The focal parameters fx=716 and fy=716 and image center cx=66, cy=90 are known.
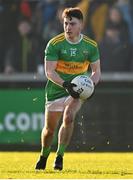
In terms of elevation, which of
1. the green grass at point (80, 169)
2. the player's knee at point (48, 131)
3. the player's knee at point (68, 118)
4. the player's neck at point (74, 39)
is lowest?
the green grass at point (80, 169)

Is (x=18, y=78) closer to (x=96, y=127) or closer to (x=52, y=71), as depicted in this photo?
(x=96, y=127)

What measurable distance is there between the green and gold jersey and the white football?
1.24 ft

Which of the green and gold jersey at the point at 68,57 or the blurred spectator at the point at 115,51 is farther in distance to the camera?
the blurred spectator at the point at 115,51

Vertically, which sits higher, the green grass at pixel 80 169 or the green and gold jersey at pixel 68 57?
Result: the green and gold jersey at pixel 68 57

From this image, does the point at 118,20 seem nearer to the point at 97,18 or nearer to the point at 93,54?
the point at 97,18

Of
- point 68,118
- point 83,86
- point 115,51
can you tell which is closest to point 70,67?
point 83,86

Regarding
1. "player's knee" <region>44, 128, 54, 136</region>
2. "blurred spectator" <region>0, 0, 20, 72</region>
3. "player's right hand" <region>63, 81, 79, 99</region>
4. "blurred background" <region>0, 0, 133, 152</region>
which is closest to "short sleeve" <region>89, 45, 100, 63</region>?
"player's right hand" <region>63, 81, 79, 99</region>

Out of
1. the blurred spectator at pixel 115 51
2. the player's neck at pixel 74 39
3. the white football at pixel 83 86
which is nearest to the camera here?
the white football at pixel 83 86

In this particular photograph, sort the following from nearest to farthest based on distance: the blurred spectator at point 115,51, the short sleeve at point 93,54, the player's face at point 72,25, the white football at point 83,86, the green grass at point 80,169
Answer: the green grass at point 80,169, the white football at point 83,86, the player's face at point 72,25, the short sleeve at point 93,54, the blurred spectator at point 115,51

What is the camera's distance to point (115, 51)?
16.5m

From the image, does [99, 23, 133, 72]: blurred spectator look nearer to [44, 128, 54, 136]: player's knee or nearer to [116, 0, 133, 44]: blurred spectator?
[116, 0, 133, 44]: blurred spectator

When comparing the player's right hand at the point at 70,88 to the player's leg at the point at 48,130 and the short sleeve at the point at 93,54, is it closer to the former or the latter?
the player's leg at the point at 48,130

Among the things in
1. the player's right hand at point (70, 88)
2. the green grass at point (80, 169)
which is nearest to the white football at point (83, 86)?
the player's right hand at point (70, 88)

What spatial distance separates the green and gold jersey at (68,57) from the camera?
9.52 meters
